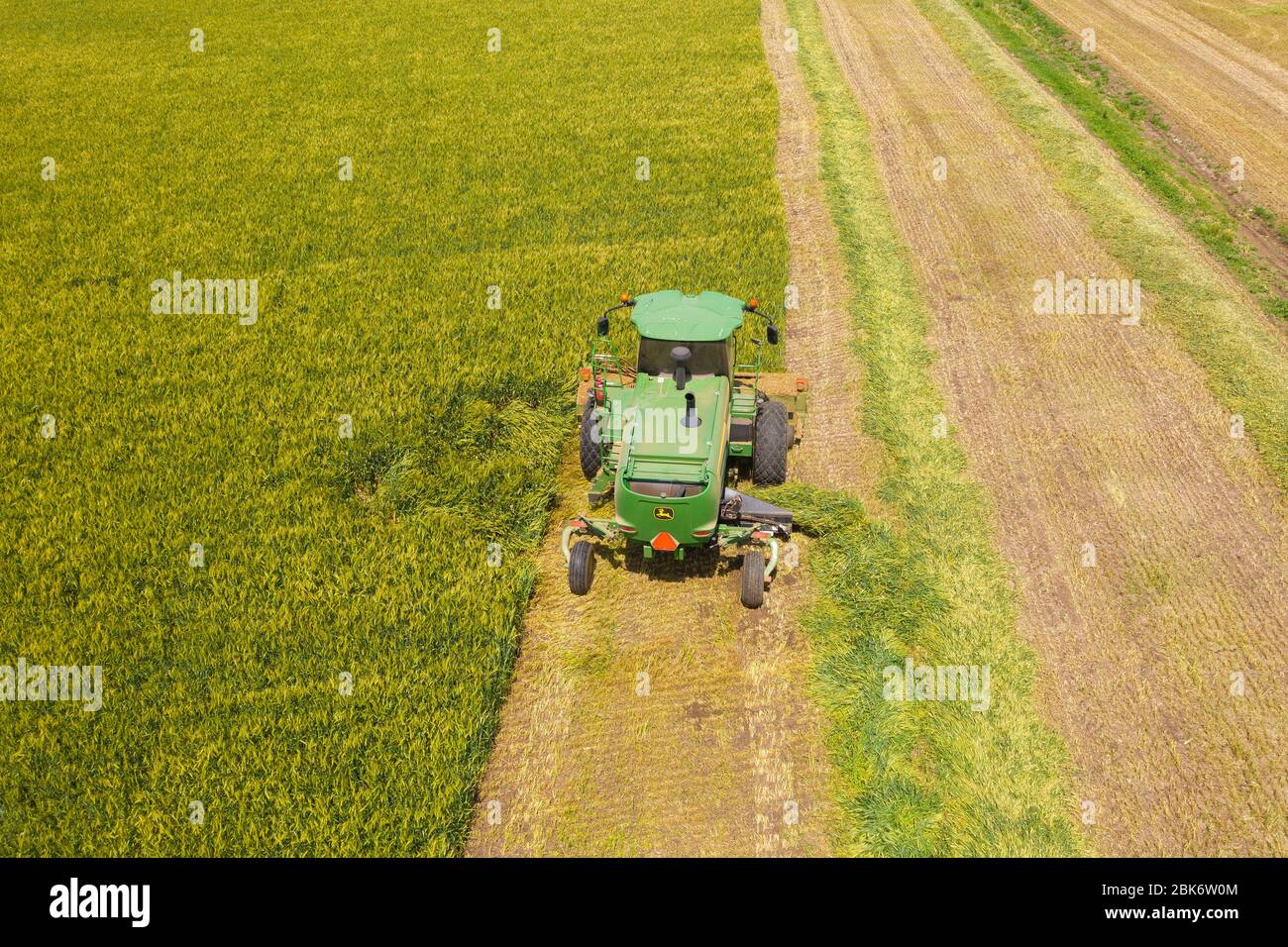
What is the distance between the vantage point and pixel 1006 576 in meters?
9.81

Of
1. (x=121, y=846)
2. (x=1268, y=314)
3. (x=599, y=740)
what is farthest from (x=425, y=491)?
(x=1268, y=314)

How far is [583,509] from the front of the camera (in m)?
11.0

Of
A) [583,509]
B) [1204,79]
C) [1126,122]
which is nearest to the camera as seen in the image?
[583,509]

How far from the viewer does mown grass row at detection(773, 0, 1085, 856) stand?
7.22 meters

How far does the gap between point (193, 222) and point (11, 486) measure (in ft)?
31.9

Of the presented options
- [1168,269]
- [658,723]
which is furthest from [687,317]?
[1168,269]

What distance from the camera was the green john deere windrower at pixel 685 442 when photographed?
8.89 m

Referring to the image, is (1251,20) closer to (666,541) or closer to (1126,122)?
(1126,122)

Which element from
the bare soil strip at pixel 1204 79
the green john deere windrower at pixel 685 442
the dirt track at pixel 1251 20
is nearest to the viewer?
the green john deere windrower at pixel 685 442

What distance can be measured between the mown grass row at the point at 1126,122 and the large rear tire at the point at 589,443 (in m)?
13.1

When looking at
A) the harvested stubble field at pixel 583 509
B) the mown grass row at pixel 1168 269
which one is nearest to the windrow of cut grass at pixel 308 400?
the harvested stubble field at pixel 583 509

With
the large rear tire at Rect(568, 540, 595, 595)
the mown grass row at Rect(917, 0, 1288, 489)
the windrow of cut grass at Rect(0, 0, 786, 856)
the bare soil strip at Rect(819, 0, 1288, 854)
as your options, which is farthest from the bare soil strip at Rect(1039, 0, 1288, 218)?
the large rear tire at Rect(568, 540, 595, 595)

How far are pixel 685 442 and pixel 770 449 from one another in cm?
205

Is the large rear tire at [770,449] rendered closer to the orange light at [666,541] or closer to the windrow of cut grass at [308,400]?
the orange light at [666,541]
